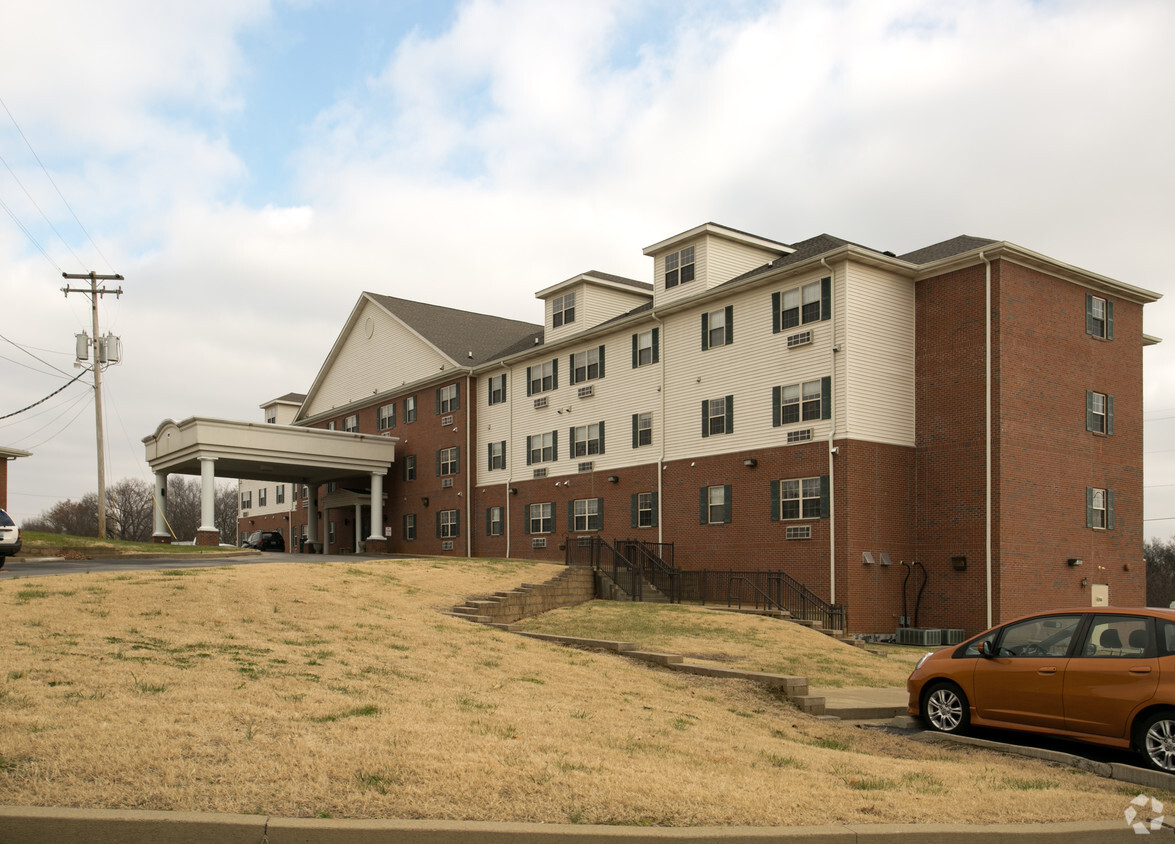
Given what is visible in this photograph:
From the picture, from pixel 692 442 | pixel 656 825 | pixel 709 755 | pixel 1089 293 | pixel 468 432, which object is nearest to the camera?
pixel 656 825

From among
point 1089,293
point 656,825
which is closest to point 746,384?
point 1089,293

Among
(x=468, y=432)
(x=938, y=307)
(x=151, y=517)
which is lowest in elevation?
(x=151, y=517)

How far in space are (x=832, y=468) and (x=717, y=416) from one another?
4764 mm

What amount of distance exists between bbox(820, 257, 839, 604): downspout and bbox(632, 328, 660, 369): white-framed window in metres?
7.28

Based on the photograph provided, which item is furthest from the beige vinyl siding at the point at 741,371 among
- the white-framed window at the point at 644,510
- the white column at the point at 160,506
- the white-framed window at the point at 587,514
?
the white column at the point at 160,506

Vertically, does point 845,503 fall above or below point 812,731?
above

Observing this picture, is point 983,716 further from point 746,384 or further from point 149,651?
point 746,384

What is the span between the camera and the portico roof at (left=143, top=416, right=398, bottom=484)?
4012 centimetres

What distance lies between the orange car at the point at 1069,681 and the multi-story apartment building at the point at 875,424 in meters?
14.2

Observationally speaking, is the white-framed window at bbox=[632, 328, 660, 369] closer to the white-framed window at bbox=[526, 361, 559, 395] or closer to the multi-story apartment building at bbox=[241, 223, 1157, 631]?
the multi-story apartment building at bbox=[241, 223, 1157, 631]

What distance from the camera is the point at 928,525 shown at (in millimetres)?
26531

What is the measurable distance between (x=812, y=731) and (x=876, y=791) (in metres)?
3.53
